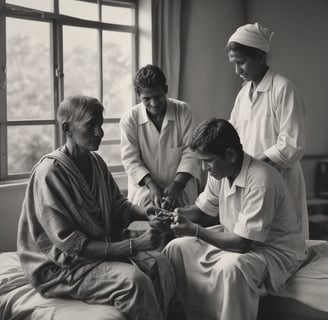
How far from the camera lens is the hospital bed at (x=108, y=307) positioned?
236 centimetres

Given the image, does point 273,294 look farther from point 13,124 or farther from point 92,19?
point 92,19

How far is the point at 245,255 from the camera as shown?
2.59 metres

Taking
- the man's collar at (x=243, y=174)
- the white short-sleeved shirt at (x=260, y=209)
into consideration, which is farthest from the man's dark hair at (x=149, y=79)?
the man's collar at (x=243, y=174)

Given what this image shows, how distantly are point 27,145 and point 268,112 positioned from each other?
84.2 inches

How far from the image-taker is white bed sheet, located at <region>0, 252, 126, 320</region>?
2.34 meters

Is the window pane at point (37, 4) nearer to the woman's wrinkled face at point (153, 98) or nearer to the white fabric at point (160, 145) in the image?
the white fabric at point (160, 145)

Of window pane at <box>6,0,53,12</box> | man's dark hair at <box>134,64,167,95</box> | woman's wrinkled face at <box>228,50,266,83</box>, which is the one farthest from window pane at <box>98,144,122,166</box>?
woman's wrinkled face at <box>228,50,266,83</box>

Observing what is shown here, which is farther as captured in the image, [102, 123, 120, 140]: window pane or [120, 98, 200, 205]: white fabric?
[102, 123, 120, 140]: window pane

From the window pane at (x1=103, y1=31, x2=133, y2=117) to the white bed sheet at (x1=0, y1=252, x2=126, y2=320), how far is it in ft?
8.98

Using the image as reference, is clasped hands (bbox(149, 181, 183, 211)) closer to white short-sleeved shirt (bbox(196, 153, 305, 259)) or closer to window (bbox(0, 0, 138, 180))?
white short-sleeved shirt (bbox(196, 153, 305, 259))

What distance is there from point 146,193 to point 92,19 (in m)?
2.04

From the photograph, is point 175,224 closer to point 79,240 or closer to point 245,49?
point 79,240

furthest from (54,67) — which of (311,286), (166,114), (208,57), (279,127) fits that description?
(311,286)

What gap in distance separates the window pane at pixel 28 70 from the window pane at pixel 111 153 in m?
0.67
